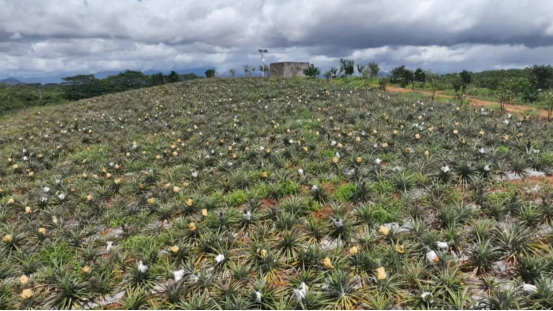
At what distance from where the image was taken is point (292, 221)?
5848mm

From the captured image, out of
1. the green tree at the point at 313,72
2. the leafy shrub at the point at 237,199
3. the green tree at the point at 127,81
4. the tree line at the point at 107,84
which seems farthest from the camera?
the green tree at the point at 127,81

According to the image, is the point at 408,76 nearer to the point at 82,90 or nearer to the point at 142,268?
the point at 142,268

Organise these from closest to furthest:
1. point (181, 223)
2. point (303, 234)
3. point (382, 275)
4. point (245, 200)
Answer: point (382, 275) → point (303, 234) → point (181, 223) → point (245, 200)

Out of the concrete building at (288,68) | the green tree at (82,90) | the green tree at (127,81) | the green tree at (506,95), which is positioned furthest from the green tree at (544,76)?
the green tree at (82,90)

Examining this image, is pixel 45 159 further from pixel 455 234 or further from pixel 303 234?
pixel 455 234

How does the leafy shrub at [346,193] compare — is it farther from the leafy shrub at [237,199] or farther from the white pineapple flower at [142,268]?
the white pineapple flower at [142,268]

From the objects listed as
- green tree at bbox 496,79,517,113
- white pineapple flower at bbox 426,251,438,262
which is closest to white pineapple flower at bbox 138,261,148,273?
white pineapple flower at bbox 426,251,438,262

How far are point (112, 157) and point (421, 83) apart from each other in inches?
1029

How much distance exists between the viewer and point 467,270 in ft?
14.9

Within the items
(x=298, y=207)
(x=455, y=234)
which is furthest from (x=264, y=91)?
(x=455, y=234)

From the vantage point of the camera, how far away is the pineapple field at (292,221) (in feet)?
14.1

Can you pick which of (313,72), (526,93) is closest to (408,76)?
(526,93)

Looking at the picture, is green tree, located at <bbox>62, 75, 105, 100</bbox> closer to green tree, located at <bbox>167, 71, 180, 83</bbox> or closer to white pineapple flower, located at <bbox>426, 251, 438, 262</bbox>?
green tree, located at <bbox>167, 71, 180, 83</bbox>

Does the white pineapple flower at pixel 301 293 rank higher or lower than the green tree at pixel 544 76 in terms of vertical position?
lower
